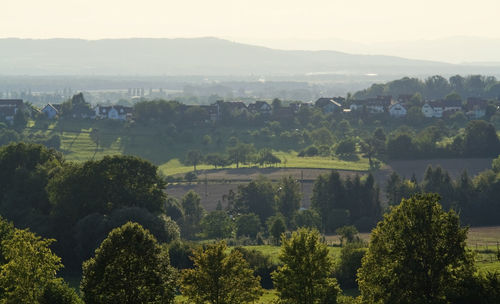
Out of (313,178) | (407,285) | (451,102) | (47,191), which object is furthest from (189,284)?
(451,102)

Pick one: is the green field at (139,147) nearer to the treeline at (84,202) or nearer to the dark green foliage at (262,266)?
the treeline at (84,202)

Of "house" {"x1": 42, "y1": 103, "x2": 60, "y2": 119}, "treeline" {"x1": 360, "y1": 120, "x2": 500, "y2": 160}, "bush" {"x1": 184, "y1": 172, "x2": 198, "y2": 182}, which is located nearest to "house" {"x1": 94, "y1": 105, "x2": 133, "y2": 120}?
"house" {"x1": 42, "y1": 103, "x2": 60, "y2": 119}

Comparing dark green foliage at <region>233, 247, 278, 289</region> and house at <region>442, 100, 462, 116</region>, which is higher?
house at <region>442, 100, 462, 116</region>

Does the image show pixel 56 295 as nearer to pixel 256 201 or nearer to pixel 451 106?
pixel 256 201

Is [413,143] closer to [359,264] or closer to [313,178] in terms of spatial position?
[313,178]

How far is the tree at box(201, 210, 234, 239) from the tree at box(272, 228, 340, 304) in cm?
3695

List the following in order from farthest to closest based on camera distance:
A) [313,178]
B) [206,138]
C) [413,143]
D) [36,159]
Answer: [206,138] → [413,143] → [313,178] → [36,159]

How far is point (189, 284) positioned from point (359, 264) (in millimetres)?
16289

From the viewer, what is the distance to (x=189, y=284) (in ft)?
113

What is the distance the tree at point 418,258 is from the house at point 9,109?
108 m

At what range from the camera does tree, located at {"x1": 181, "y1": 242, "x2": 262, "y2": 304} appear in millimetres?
34125

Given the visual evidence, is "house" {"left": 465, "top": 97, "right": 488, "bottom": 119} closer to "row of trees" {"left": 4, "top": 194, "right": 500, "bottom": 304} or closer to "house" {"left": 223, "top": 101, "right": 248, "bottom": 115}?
"house" {"left": 223, "top": 101, "right": 248, "bottom": 115}

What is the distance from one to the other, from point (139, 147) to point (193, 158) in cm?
1324

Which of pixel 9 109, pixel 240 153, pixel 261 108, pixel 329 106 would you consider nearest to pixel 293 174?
pixel 240 153
